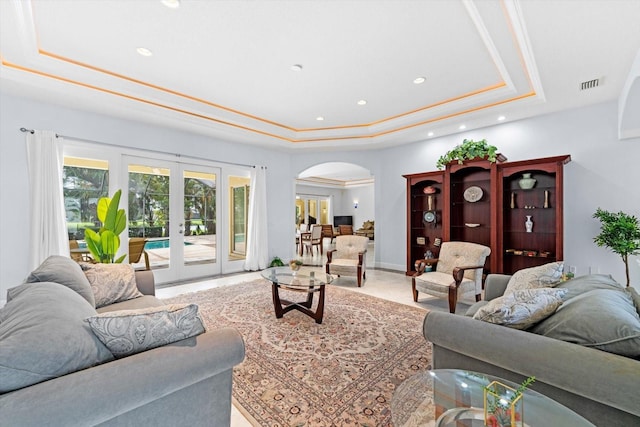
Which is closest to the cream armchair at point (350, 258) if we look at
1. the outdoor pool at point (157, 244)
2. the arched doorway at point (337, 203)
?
the outdoor pool at point (157, 244)

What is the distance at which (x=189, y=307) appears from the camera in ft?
4.50

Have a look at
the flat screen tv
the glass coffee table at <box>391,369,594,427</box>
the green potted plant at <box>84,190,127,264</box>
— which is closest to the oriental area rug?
the glass coffee table at <box>391,369,594,427</box>

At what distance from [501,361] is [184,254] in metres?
5.24

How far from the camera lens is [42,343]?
3.23ft

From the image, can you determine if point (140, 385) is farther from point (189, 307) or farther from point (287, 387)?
point (287, 387)

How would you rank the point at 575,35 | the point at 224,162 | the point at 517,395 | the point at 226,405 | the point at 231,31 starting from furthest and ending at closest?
the point at 224,162, the point at 231,31, the point at 575,35, the point at 226,405, the point at 517,395

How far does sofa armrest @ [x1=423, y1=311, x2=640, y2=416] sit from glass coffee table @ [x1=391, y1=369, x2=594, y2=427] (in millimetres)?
104

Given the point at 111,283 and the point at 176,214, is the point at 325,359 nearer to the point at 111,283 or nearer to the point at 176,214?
the point at 111,283

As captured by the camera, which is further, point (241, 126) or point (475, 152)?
point (241, 126)

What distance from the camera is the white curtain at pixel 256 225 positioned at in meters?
6.11

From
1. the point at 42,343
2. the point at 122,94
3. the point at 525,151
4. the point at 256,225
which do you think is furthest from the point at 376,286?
the point at 122,94

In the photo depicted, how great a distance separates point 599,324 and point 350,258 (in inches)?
165

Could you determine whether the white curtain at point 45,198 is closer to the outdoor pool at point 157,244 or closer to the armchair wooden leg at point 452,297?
the outdoor pool at point 157,244

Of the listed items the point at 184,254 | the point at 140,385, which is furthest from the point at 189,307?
the point at 184,254
